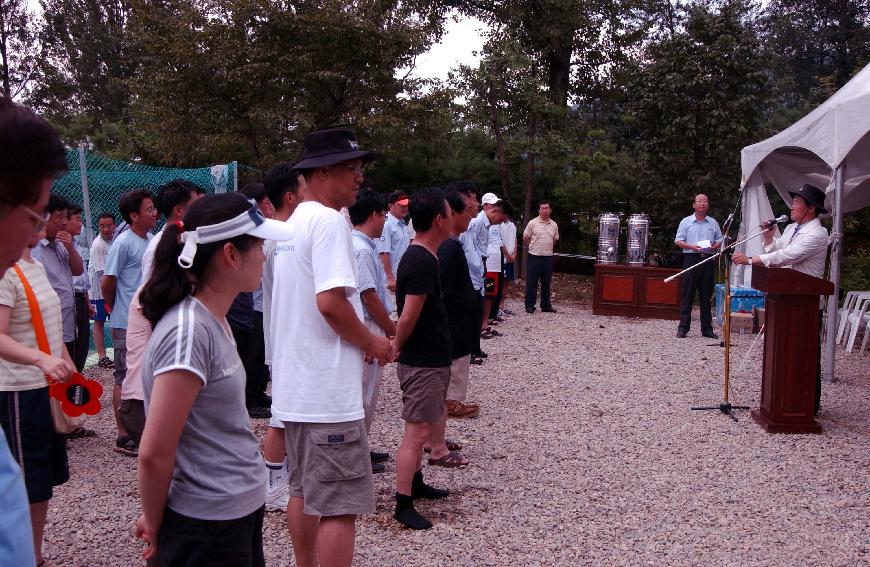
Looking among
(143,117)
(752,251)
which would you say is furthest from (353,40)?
(752,251)

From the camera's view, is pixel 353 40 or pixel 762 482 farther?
pixel 353 40

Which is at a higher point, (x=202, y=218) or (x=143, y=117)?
(x=143, y=117)

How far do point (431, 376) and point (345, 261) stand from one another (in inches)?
59.8

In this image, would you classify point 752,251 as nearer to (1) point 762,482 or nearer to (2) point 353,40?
(1) point 762,482

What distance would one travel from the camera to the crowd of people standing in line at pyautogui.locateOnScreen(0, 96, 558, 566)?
68.9 inches

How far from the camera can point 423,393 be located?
3.88m

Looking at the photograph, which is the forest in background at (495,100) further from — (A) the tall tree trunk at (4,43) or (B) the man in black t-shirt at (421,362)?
(B) the man in black t-shirt at (421,362)

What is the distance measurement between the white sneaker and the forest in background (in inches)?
446

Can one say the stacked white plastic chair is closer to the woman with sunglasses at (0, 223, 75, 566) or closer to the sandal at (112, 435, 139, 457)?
the sandal at (112, 435, 139, 457)

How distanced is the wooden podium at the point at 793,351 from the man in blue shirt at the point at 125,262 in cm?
453

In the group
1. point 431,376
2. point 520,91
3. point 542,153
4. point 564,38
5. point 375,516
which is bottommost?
point 375,516

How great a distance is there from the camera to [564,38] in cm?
1730

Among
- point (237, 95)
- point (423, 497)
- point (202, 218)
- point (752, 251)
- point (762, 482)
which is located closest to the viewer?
point (202, 218)

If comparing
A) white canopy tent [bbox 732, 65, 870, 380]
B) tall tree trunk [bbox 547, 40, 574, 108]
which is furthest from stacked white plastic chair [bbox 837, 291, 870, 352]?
tall tree trunk [bbox 547, 40, 574, 108]
